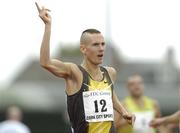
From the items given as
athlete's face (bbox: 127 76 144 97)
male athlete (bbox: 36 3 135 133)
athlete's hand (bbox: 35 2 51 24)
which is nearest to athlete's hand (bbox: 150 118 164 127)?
athlete's face (bbox: 127 76 144 97)

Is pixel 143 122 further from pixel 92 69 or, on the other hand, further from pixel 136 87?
pixel 92 69

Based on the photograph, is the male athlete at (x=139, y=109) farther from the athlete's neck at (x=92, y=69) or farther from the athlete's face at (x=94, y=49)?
the athlete's face at (x=94, y=49)

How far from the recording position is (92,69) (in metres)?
12.2

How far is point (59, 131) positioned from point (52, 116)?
1.72 metres

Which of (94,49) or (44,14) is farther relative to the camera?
(94,49)

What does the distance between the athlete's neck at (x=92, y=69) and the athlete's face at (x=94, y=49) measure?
0.06 meters

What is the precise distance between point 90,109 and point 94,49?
2.48 feet

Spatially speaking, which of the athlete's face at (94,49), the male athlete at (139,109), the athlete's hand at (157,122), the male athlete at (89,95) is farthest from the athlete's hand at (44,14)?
the male athlete at (139,109)

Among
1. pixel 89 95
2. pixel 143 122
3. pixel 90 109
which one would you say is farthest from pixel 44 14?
pixel 143 122

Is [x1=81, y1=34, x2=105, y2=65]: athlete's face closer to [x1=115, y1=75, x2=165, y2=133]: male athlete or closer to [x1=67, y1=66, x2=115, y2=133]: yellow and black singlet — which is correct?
[x1=67, y1=66, x2=115, y2=133]: yellow and black singlet

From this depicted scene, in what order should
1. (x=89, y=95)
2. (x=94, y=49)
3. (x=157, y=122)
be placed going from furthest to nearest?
(x=157, y=122) → (x=94, y=49) → (x=89, y=95)

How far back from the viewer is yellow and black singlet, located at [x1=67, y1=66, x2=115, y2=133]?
11930 millimetres

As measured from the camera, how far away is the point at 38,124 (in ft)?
114

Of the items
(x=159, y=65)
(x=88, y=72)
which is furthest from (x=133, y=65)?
(x=88, y=72)
